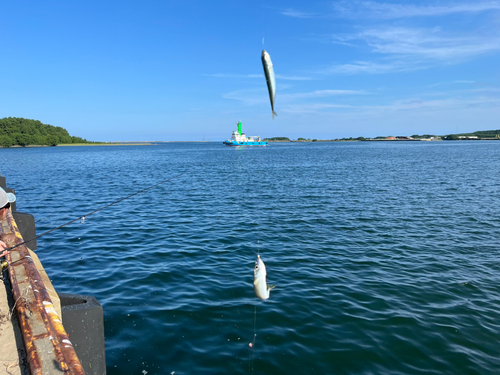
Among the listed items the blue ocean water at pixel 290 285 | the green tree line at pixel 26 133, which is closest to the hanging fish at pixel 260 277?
the blue ocean water at pixel 290 285

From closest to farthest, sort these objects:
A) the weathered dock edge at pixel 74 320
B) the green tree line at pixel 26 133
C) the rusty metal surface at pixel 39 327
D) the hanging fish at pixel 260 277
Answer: the rusty metal surface at pixel 39 327
the weathered dock edge at pixel 74 320
the hanging fish at pixel 260 277
the green tree line at pixel 26 133

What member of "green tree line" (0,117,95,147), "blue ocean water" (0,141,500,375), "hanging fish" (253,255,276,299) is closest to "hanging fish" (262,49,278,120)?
"hanging fish" (253,255,276,299)

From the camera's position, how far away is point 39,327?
3.54 metres

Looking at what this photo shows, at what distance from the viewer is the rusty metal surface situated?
3.12m

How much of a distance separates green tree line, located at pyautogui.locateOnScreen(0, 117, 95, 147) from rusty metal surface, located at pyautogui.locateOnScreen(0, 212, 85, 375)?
6568 inches

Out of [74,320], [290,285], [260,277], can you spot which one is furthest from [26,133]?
[260,277]

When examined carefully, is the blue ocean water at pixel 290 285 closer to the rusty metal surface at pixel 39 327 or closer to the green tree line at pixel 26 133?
the rusty metal surface at pixel 39 327

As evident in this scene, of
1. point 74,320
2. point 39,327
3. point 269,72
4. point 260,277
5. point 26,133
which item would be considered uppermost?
point 26,133

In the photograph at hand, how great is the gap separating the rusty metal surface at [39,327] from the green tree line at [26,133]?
16683 cm

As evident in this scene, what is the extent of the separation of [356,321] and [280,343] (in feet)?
6.17

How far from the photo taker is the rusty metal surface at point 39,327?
312 centimetres

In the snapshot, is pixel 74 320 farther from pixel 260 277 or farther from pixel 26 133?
pixel 26 133

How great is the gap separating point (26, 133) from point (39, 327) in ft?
597

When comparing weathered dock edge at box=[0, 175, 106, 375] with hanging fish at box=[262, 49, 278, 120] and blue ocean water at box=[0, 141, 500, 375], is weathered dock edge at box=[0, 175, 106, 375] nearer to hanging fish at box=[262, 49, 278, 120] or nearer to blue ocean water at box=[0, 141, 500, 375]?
blue ocean water at box=[0, 141, 500, 375]
